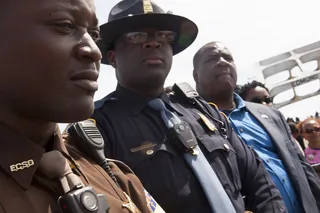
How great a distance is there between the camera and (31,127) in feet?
4.57

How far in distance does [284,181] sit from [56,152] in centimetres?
212

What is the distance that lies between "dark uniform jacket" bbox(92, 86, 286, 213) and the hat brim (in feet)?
1.14

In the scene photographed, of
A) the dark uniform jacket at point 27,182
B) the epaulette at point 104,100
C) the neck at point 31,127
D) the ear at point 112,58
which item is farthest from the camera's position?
the ear at point 112,58

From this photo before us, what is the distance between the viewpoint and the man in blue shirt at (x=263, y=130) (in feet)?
9.96

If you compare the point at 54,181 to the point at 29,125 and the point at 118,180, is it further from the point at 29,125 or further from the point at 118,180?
the point at 118,180

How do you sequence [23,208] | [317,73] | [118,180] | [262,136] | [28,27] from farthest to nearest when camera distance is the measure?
[317,73]
[262,136]
[118,180]
[28,27]
[23,208]

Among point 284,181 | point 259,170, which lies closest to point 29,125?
point 259,170

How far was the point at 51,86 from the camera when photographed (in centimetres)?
132

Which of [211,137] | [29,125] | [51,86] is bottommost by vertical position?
[211,137]

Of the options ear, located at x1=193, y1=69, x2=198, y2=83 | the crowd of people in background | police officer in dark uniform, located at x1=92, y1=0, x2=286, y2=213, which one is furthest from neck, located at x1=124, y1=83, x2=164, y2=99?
the crowd of people in background

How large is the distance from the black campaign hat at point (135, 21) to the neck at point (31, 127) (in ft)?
4.25

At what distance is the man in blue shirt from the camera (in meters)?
3.04

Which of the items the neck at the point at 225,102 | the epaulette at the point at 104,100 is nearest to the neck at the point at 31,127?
the epaulette at the point at 104,100

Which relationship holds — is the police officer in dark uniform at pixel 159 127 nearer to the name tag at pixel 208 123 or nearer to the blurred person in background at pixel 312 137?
the name tag at pixel 208 123
